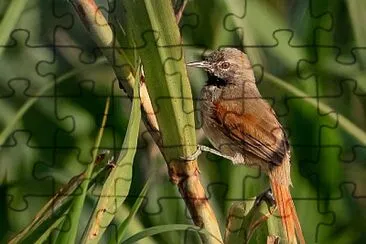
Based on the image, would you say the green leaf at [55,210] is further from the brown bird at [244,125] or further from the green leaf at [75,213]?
the brown bird at [244,125]

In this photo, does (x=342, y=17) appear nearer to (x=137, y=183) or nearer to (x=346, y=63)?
(x=346, y=63)

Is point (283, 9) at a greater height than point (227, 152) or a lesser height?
greater

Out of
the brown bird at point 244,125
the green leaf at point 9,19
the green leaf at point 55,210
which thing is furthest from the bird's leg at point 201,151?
the green leaf at point 9,19

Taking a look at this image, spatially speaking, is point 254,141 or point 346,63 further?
point 346,63

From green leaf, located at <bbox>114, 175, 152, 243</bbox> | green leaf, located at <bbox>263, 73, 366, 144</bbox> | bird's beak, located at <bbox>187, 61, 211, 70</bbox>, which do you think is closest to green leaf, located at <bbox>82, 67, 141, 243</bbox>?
green leaf, located at <bbox>114, 175, 152, 243</bbox>

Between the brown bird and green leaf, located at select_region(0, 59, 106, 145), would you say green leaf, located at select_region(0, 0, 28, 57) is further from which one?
the brown bird

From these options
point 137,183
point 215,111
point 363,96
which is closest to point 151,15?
point 215,111
